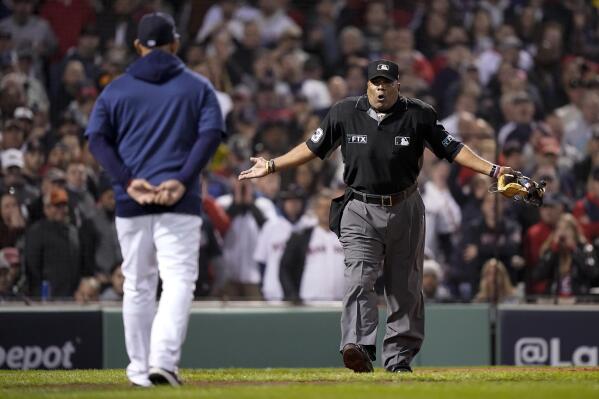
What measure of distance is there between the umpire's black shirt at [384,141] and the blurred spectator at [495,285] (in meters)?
4.54

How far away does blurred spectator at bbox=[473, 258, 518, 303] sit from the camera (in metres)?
13.2

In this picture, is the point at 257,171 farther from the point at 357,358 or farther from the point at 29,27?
the point at 29,27

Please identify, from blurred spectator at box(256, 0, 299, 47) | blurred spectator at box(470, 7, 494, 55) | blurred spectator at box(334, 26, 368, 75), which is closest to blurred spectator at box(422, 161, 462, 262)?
blurred spectator at box(334, 26, 368, 75)

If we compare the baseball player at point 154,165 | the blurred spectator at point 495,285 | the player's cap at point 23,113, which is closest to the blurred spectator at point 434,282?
the blurred spectator at point 495,285

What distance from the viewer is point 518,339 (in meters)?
→ 13.3

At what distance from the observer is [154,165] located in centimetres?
712

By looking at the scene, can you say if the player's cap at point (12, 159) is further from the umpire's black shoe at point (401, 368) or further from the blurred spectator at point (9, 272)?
the umpire's black shoe at point (401, 368)

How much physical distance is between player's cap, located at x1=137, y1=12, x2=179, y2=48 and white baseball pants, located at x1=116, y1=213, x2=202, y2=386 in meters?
1.01

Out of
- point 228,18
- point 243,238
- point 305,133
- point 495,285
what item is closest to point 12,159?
point 243,238

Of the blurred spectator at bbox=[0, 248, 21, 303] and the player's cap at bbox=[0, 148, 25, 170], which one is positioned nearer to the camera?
the blurred spectator at bbox=[0, 248, 21, 303]

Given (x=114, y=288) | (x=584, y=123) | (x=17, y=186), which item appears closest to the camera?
(x=17, y=186)

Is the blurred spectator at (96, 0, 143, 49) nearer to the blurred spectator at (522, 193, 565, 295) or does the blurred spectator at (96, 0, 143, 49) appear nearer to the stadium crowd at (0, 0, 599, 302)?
the stadium crowd at (0, 0, 599, 302)

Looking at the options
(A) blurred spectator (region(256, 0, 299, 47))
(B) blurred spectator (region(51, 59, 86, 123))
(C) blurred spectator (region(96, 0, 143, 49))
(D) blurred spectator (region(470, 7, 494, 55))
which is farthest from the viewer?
(D) blurred spectator (region(470, 7, 494, 55))

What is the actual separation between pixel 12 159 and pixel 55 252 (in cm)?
117
